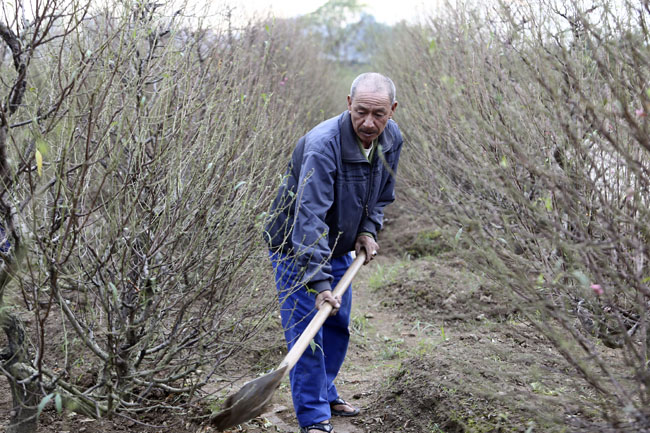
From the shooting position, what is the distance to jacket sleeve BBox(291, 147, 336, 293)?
308 cm

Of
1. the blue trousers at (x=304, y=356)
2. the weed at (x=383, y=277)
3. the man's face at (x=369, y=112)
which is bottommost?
the weed at (x=383, y=277)

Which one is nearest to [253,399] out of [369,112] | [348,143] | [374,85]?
[348,143]

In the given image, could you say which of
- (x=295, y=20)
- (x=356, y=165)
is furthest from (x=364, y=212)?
(x=295, y=20)

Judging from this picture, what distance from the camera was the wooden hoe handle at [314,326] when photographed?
2803 millimetres

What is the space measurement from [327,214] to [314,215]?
0.36 meters

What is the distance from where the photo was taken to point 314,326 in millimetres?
2914

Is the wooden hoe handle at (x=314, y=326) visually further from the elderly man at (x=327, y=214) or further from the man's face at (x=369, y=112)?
the man's face at (x=369, y=112)

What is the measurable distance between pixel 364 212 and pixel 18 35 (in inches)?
81.2

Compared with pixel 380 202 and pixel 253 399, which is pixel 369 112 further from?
pixel 253 399

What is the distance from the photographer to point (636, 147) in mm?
2662

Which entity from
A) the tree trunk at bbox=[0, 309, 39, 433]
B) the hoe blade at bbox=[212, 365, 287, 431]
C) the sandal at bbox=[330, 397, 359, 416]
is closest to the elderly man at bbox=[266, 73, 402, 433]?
the sandal at bbox=[330, 397, 359, 416]

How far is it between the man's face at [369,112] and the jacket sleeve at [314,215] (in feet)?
0.85

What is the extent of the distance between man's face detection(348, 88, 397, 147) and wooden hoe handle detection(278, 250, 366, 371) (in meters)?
0.78

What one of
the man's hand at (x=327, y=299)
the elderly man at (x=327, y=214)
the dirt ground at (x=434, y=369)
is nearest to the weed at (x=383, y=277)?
the dirt ground at (x=434, y=369)
